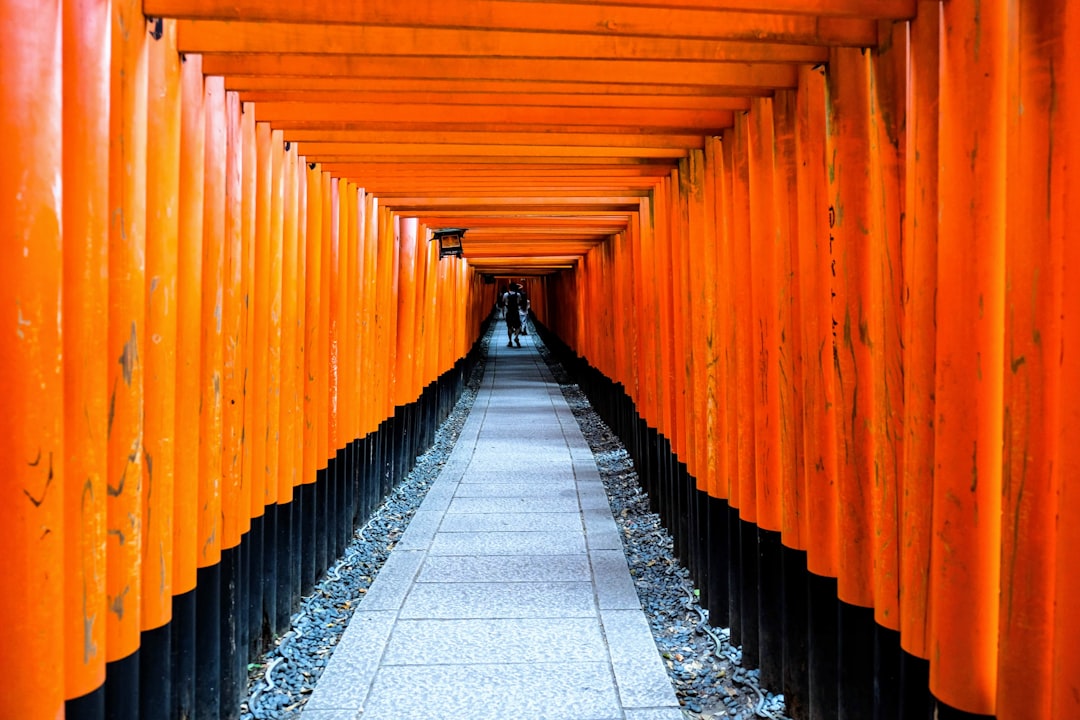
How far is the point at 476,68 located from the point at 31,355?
75.6 inches

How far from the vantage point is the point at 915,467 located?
7.75 feet

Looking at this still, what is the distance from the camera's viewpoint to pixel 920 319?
2.32m

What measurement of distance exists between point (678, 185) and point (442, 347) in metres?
8.23

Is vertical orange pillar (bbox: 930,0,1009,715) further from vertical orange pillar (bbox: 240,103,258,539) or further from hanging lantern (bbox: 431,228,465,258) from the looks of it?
hanging lantern (bbox: 431,228,465,258)

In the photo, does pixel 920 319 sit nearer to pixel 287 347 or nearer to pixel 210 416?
pixel 210 416

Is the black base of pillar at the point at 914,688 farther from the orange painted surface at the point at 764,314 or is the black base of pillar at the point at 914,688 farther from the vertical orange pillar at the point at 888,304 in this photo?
the orange painted surface at the point at 764,314

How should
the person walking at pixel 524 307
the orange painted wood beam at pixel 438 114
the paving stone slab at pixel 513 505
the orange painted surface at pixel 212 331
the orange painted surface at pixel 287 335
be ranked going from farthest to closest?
1. the person walking at pixel 524 307
2. the paving stone slab at pixel 513 505
3. the orange painted surface at pixel 287 335
4. the orange painted wood beam at pixel 438 114
5. the orange painted surface at pixel 212 331

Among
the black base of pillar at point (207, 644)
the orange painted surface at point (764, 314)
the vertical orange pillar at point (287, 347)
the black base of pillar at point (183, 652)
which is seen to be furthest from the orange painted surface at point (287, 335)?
the orange painted surface at point (764, 314)

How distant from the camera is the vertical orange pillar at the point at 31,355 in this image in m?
1.86

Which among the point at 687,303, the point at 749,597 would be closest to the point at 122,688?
the point at 749,597

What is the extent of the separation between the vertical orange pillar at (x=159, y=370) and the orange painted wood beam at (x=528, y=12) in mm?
309

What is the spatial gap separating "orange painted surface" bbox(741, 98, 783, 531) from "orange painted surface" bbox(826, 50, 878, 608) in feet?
2.36

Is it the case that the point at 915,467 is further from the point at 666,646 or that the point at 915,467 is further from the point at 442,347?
the point at 442,347

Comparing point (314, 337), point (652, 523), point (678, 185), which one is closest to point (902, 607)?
point (678, 185)
